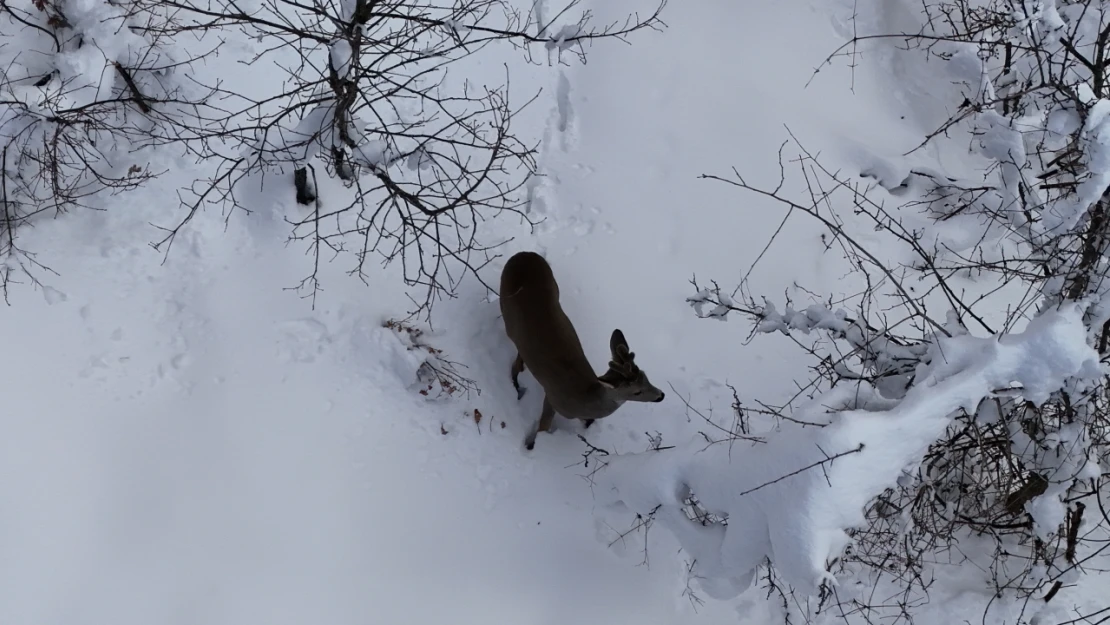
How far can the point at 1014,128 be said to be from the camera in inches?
169

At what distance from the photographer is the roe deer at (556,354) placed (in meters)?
5.49

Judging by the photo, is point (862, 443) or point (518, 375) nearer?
point (862, 443)

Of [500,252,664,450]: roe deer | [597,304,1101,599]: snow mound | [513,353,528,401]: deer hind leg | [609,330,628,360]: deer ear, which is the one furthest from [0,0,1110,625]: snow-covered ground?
[597,304,1101,599]: snow mound

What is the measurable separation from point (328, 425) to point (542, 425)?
1711mm

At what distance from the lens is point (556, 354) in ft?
18.3

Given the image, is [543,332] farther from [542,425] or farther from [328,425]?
[328,425]

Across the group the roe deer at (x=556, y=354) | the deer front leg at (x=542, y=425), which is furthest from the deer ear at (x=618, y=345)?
the deer front leg at (x=542, y=425)

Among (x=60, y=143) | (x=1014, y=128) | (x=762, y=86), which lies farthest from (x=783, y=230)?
(x=60, y=143)

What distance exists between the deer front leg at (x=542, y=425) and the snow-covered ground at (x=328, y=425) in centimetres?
10

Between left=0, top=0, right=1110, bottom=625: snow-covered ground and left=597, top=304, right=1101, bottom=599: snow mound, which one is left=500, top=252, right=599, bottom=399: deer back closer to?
left=0, top=0, right=1110, bottom=625: snow-covered ground

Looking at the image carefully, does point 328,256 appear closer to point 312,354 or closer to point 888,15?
point 312,354

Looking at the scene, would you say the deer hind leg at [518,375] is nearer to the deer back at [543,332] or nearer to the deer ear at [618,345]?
the deer back at [543,332]

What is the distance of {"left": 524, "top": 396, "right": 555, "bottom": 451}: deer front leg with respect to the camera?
6043mm

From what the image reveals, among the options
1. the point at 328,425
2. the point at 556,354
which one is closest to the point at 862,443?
the point at 556,354
